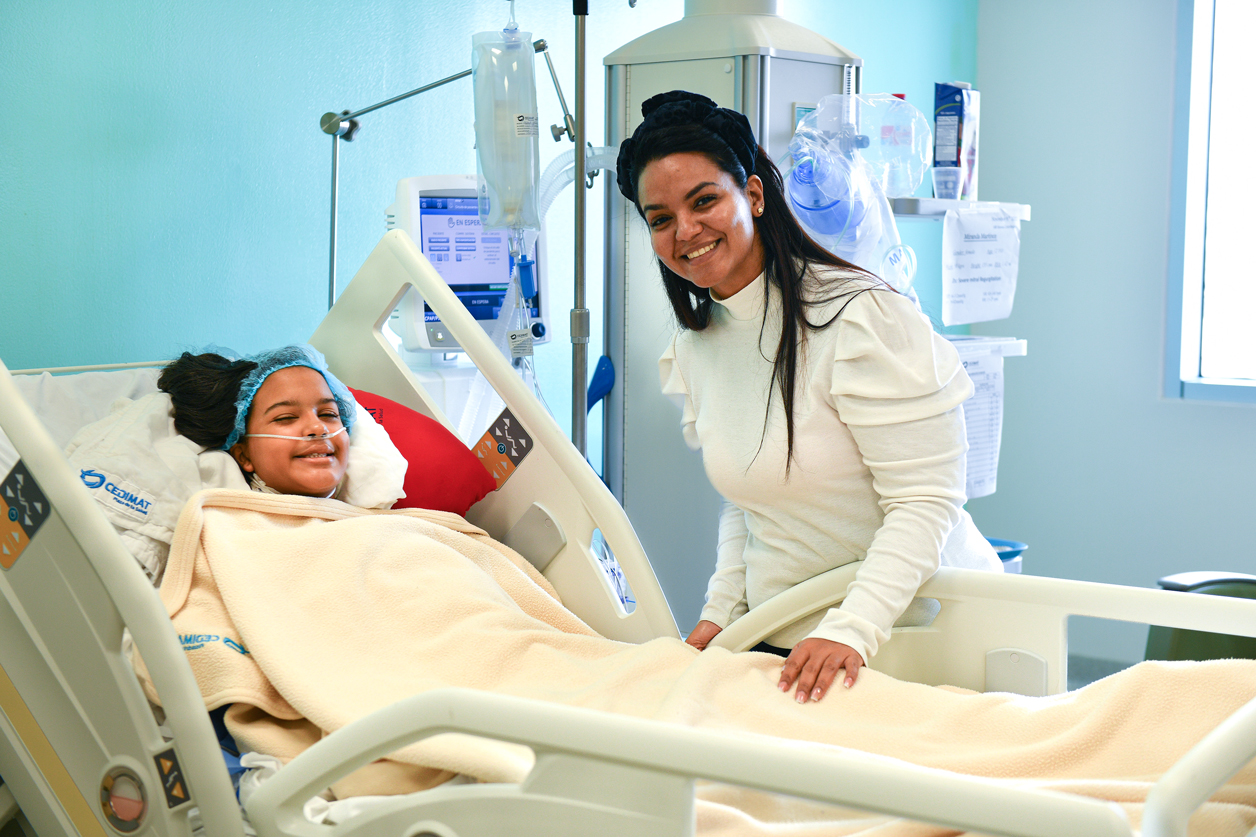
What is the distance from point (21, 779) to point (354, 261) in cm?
136

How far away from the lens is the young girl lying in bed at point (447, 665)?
1126mm

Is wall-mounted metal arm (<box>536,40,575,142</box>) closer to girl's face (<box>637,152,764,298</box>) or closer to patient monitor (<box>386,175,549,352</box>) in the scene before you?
patient monitor (<box>386,175,549,352</box>)

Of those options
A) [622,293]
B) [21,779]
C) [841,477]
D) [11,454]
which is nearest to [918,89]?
[622,293]

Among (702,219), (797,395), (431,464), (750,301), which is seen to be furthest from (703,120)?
(431,464)

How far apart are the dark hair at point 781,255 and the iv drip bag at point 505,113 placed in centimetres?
49

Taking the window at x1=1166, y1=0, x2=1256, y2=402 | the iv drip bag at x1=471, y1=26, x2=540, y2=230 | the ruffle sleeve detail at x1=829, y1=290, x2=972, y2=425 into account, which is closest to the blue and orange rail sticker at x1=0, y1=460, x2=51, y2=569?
Answer: the ruffle sleeve detail at x1=829, y1=290, x2=972, y2=425

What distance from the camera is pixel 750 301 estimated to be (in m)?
1.58

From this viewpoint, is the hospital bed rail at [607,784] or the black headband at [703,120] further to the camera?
the black headband at [703,120]

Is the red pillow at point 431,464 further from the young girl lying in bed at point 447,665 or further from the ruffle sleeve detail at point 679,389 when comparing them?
the ruffle sleeve detail at point 679,389

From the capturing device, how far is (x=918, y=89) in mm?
3814

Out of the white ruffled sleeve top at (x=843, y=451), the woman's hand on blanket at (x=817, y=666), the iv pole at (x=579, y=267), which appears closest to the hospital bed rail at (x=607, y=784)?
the woman's hand on blanket at (x=817, y=666)

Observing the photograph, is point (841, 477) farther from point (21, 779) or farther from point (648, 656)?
point (21, 779)

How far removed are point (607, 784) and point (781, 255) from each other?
2.87 ft

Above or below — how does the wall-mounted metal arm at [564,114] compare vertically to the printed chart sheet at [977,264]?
above
